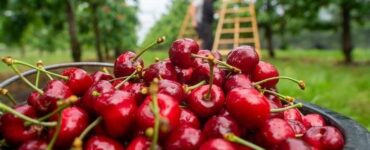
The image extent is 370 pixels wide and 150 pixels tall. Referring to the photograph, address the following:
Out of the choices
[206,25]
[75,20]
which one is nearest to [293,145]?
[206,25]

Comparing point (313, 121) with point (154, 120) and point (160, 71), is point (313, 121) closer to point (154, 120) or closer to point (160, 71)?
point (160, 71)

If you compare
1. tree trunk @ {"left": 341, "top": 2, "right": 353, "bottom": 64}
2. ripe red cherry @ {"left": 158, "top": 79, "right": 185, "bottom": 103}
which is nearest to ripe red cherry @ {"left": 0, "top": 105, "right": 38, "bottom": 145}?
ripe red cherry @ {"left": 158, "top": 79, "right": 185, "bottom": 103}

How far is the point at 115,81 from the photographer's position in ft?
4.13

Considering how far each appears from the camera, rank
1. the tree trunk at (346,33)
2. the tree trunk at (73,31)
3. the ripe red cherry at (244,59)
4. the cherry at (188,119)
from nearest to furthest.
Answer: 1. the cherry at (188,119)
2. the ripe red cherry at (244,59)
3. the tree trunk at (73,31)
4. the tree trunk at (346,33)

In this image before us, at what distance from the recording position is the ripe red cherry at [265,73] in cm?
127

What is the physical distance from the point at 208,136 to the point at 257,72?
1.19 ft

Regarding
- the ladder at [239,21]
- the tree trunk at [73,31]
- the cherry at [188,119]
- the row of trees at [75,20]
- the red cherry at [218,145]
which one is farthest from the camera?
the ladder at [239,21]

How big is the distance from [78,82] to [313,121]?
2.01ft

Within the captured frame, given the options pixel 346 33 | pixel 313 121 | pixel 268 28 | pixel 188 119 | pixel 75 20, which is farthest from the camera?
pixel 268 28

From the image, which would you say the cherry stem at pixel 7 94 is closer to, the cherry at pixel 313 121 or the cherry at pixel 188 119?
the cherry at pixel 188 119

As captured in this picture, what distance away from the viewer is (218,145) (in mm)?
894

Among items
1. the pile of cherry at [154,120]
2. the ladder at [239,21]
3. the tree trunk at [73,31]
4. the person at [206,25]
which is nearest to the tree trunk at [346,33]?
the ladder at [239,21]

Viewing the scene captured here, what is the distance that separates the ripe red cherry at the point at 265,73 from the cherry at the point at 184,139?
0.37 meters

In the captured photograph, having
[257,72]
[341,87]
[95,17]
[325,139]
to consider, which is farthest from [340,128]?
[95,17]
